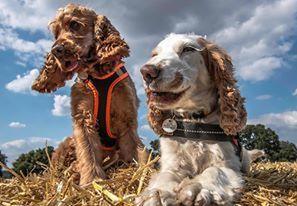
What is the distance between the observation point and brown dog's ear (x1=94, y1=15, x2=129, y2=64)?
7270 mm

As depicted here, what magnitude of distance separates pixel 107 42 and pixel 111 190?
2769 millimetres

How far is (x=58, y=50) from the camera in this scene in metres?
6.94

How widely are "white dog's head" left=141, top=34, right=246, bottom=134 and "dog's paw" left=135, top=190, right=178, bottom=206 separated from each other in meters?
0.88

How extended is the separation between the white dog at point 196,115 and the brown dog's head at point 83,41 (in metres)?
1.91

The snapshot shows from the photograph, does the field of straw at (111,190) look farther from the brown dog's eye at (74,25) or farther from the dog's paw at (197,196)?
the brown dog's eye at (74,25)

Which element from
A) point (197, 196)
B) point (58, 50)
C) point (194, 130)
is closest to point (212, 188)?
point (197, 196)

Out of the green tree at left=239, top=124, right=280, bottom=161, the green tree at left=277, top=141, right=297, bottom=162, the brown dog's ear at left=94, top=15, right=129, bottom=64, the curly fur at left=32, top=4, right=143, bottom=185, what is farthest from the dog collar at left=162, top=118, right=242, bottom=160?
the green tree at left=277, top=141, right=297, bottom=162

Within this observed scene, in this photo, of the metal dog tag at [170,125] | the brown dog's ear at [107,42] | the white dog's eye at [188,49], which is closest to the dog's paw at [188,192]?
the metal dog tag at [170,125]

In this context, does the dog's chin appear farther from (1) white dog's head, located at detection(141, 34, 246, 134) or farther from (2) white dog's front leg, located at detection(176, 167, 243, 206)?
(2) white dog's front leg, located at detection(176, 167, 243, 206)

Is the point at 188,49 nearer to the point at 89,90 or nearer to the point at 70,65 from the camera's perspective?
the point at 89,90

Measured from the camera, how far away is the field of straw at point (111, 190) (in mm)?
4828

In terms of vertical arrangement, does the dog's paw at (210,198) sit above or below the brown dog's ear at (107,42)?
below

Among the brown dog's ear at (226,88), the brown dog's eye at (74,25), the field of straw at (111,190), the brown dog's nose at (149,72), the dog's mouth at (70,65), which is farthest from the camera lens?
the brown dog's eye at (74,25)

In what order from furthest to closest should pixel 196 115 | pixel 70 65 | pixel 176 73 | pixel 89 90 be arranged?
pixel 70 65 < pixel 89 90 < pixel 196 115 < pixel 176 73
